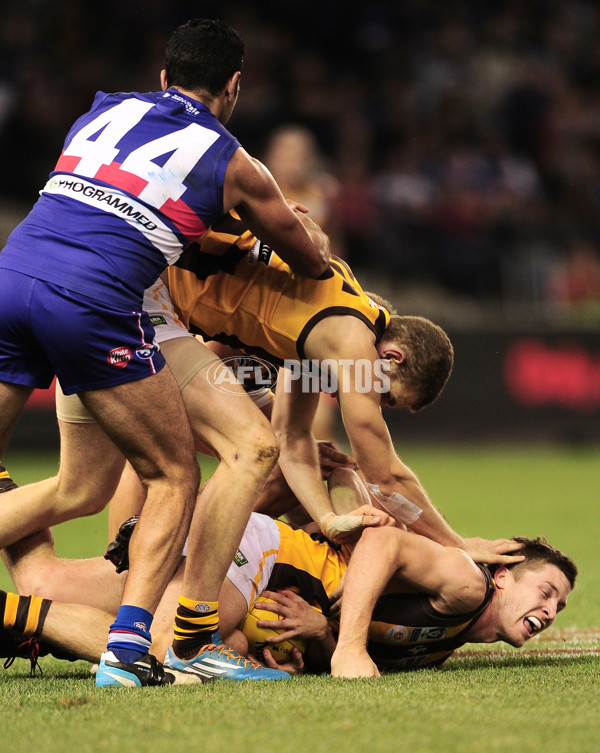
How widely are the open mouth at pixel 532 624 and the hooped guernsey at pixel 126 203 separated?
189 centimetres

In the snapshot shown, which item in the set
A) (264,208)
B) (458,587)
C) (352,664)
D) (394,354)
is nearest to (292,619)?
(352,664)

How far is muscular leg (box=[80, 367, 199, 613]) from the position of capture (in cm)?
371

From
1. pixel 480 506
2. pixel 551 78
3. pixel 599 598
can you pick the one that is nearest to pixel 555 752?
pixel 599 598

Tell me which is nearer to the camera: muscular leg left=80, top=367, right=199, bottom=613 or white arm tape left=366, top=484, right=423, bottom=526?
muscular leg left=80, top=367, right=199, bottom=613

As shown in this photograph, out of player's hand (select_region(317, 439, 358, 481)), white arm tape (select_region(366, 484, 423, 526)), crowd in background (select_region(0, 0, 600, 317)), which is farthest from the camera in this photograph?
crowd in background (select_region(0, 0, 600, 317))

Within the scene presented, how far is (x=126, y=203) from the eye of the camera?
3732 millimetres

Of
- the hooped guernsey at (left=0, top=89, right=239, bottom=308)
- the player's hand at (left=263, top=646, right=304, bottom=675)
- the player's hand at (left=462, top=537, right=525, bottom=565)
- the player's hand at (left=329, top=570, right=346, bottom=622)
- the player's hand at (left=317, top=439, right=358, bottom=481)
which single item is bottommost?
the player's hand at (left=263, top=646, right=304, bottom=675)

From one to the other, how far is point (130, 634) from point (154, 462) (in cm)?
58

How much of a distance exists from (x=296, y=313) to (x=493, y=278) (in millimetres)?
9676

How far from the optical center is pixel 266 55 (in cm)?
1495

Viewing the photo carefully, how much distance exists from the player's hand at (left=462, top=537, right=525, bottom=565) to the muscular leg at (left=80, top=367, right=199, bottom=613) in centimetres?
123

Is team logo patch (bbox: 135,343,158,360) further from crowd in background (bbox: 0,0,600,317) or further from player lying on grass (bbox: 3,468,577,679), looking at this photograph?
crowd in background (bbox: 0,0,600,317)

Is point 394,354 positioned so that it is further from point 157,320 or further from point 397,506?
point 157,320

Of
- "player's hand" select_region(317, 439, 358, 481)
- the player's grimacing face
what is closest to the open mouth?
the player's grimacing face
